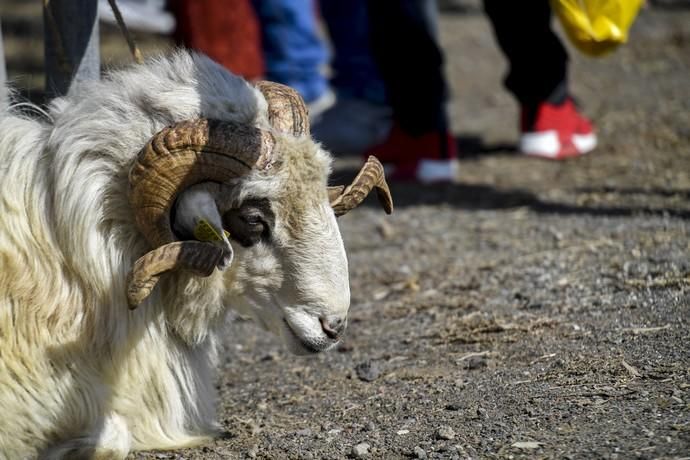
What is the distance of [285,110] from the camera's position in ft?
11.7

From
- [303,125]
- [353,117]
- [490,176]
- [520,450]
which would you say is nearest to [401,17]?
[490,176]

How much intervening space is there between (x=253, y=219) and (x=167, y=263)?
33 centimetres

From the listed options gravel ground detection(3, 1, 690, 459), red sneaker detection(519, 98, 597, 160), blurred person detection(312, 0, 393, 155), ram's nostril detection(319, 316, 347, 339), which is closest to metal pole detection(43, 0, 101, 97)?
gravel ground detection(3, 1, 690, 459)

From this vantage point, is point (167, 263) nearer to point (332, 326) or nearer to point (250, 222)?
point (250, 222)

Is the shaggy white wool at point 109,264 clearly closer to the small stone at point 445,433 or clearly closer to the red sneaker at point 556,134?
the small stone at point 445,433

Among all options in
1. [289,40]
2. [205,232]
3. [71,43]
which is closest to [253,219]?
[205,232]

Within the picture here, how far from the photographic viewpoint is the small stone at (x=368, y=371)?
4.18 meters

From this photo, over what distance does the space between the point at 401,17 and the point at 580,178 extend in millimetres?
1571

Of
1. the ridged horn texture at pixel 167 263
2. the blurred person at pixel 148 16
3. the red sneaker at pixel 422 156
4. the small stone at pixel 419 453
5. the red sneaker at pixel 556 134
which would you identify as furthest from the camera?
the blurred person at pixel 148 16

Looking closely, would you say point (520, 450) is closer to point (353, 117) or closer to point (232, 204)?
point (232, 204)

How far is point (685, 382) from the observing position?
3580mm

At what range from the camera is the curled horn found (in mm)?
3266

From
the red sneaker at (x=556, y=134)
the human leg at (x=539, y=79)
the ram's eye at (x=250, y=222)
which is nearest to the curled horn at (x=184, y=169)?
the ram's eye at (x=250, y=222)

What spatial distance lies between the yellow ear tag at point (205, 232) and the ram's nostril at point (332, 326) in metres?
0.44
